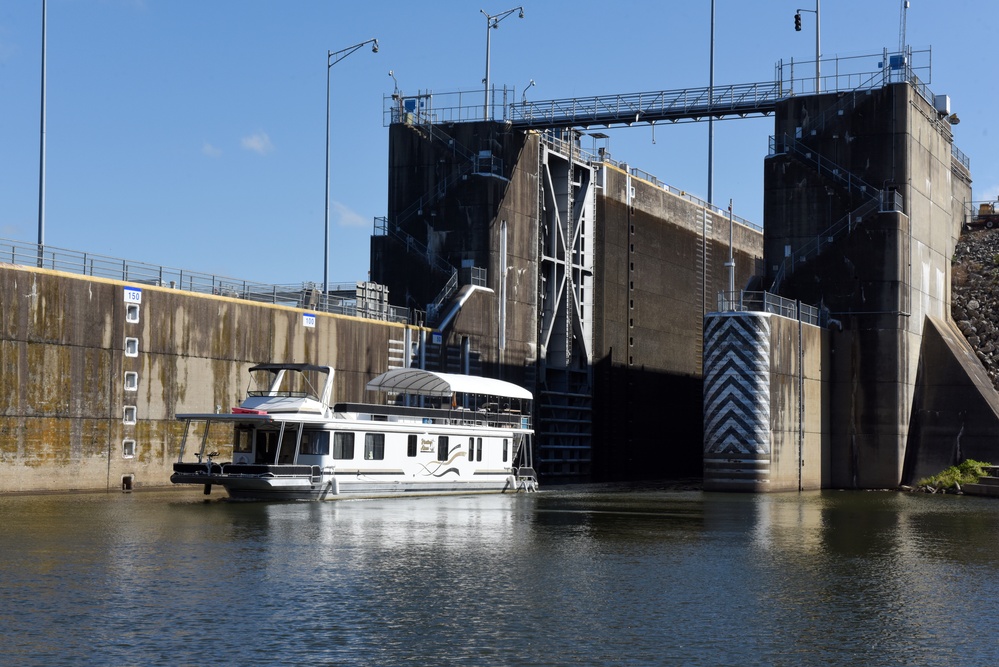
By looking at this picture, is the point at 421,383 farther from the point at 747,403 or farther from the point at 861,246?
the point at 861,246

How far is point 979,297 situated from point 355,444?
147 ft

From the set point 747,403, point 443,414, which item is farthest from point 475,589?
point 747,403

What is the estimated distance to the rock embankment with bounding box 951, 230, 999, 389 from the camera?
7356cm

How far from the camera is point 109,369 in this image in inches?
1837

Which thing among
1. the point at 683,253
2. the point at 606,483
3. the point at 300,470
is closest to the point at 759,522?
the point at 300,470

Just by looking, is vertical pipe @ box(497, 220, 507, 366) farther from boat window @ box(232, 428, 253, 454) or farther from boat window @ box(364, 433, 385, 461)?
boat window @ box(232, 428, 253, 454)

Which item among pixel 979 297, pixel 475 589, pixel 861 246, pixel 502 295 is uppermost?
pixel 861 246

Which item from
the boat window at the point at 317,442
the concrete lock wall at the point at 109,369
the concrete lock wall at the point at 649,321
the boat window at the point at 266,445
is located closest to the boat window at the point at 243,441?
the boat window at the point at 266,445

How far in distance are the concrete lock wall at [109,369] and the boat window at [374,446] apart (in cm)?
780

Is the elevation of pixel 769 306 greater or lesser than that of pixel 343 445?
greater

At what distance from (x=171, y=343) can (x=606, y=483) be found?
29.6 meters

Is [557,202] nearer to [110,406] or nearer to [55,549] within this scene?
[110,406]

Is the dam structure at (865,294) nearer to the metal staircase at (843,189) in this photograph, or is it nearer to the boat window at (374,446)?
the metal staircase at (843,189)

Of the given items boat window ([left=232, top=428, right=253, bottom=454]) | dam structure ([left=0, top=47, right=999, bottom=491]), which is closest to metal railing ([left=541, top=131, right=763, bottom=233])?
dam structure ([left=0, top=47, right=999, bottom=491])
